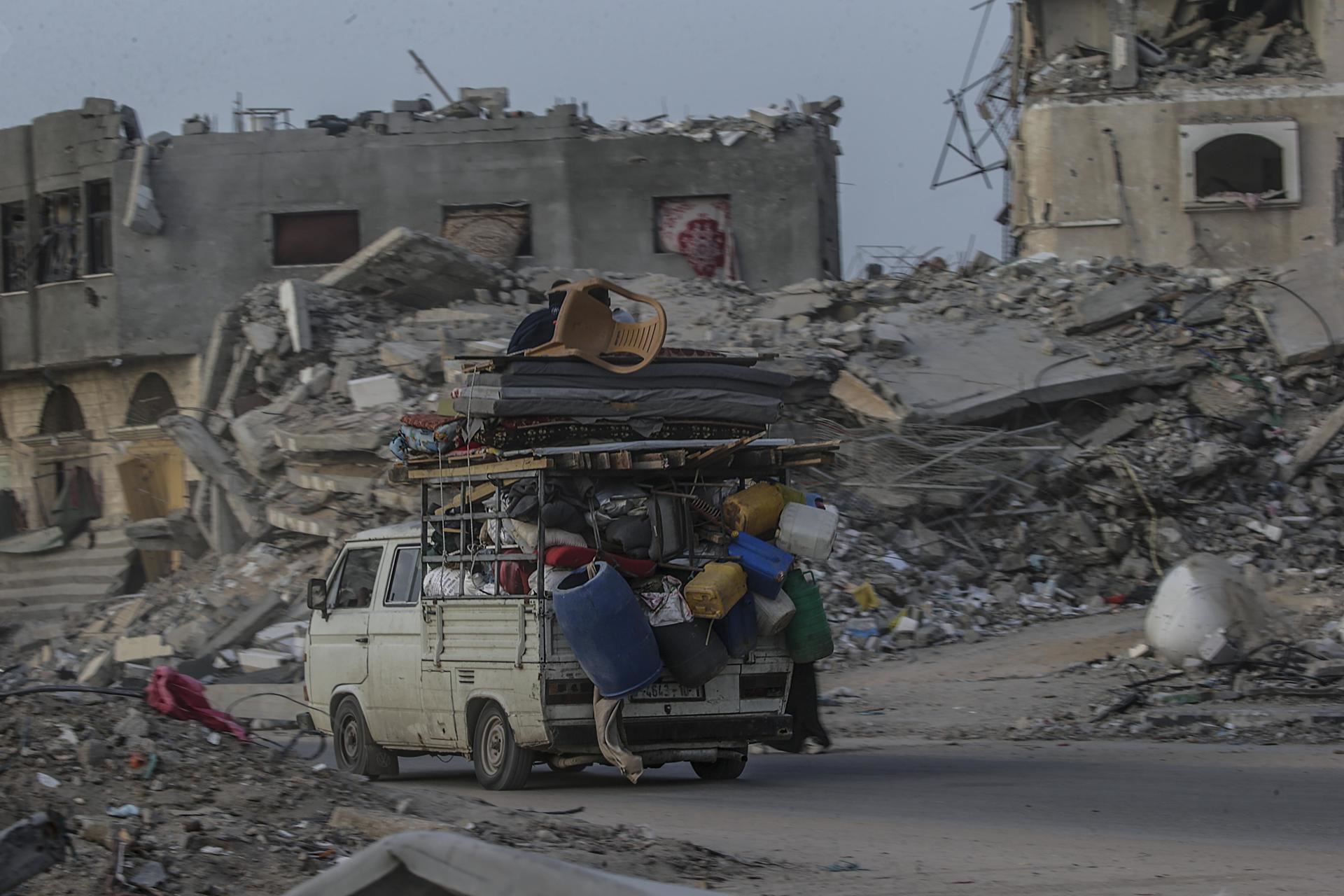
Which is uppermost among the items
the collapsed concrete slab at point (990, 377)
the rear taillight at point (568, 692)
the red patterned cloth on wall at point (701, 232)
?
the red patterned cloth on wall at point (701, 232)

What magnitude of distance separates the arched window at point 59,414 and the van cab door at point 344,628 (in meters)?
27.0

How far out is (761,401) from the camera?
10.9m

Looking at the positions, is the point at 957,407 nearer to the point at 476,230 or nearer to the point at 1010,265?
the point at 1010,265

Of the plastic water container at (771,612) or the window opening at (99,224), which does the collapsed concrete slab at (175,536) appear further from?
the plastic water container at (771,612)

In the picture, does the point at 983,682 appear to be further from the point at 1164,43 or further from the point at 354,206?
the point at 354,206

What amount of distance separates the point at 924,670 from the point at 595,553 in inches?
323

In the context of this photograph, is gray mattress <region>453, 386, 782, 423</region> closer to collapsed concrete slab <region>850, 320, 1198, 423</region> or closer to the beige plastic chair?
the beige plastic chair

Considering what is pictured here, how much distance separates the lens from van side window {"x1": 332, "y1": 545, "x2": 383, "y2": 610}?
11.3 metres

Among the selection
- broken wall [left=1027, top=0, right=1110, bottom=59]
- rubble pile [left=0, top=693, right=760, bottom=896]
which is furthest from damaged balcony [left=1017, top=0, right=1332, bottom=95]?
rubble pile [left=0, top=693, right=760, bottom=896]

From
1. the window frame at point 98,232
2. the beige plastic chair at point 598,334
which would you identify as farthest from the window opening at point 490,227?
the beige plastic chair at point 598,334

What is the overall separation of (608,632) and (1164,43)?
86.6 feet

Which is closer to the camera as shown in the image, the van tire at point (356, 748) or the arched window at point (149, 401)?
the van tire at point (356, 748)

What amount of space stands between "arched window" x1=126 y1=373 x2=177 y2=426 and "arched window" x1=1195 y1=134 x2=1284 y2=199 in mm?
22038

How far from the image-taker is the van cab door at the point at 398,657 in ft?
34.9
